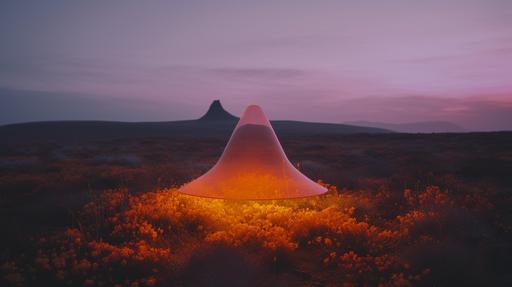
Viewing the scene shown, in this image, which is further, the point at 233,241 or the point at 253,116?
the point at 253,116

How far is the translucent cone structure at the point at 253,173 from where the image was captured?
744cm

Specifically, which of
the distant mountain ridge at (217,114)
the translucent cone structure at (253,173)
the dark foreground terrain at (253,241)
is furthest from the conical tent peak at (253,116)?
the distant mountain ridge at (217,114)

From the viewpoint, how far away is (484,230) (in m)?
6.49

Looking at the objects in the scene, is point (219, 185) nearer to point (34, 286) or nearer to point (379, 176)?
point (34, 286)

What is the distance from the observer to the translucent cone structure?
293 inches

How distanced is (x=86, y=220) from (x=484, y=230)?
23.2 feet

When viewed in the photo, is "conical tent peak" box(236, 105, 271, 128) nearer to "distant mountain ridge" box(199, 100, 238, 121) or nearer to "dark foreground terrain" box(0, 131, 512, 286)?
"dark foreground terrain" box(0, 131, 512, 286)

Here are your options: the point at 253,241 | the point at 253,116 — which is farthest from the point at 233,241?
the point at 253,116

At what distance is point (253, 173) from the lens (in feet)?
25.2

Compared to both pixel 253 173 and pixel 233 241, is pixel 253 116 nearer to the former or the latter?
pixel 253 173

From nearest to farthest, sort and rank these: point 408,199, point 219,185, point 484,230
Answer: point 484,230, point 219,185, point 408,199

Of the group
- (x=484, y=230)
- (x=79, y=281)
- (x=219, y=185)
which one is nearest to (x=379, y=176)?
(x=484, y=230)

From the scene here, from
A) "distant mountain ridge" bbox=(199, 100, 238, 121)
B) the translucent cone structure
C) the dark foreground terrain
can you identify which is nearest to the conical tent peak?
the translucent cone structure

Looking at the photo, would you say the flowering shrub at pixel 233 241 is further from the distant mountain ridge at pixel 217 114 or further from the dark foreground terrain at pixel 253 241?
the distant mountain ridge at pixel 217 114
